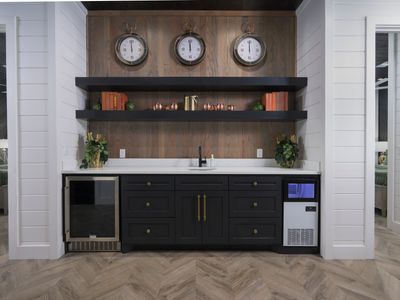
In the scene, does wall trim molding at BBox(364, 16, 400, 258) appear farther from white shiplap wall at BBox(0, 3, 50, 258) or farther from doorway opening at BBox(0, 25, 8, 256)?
doorway opening at BBox(0, 25, 8, 256)

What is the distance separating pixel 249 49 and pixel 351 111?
1507mm

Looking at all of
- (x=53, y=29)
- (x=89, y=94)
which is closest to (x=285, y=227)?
(x=89, y=94)

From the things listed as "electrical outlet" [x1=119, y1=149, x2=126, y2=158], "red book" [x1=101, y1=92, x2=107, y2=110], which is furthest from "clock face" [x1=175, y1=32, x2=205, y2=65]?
"electrical outlet" [x1=119, y1=149, x2=126, y2=158]

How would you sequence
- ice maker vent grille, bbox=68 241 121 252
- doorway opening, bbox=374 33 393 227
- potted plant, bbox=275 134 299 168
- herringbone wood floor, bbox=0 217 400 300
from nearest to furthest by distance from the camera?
herringbone wood floor, bbox=0 217 400 300, ice maker vent grille, bbox=68 241 121 252, potted plant, bbox=275 134 299 168, doorway opening, bbox=374 33 393 227

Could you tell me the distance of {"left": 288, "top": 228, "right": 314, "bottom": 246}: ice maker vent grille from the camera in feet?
10.6

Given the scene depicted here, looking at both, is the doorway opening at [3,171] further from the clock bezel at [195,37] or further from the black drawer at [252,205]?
the black drawer at [252,205]

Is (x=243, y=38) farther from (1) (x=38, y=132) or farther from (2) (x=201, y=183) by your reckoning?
(1) (x=38, y=132)

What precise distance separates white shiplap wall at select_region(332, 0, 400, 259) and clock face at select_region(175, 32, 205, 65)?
1.59 m

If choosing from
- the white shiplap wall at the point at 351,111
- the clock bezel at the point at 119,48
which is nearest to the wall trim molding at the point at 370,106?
the white shiplap wall at the point at 351,111

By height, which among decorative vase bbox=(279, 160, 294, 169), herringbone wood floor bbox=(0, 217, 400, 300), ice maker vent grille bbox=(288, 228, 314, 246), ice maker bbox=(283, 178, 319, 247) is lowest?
herringbone wood floor bbox=(0, 217, 400, 300)

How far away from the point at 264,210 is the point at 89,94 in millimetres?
2633

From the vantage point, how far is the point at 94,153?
3582 mm

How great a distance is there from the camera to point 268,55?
3.96m

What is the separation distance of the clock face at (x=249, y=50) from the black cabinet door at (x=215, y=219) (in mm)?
1791
